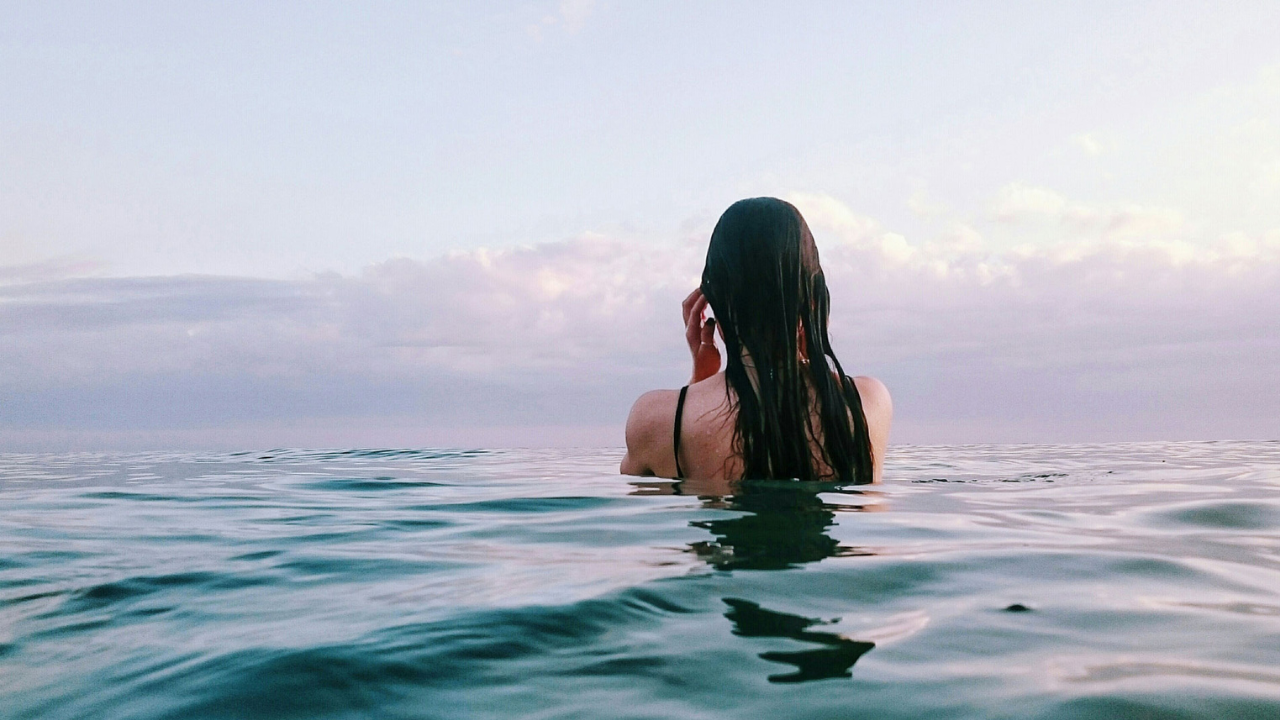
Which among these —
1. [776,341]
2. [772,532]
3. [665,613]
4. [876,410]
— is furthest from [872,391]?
[665,613]

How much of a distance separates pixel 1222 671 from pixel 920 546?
1417mm

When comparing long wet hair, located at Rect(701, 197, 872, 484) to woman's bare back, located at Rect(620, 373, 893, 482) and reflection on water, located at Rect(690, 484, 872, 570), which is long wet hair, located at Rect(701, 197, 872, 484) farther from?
reflection on water, located at Rect(690, 484, 872, 570)

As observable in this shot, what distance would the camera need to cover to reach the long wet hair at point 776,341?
4.16m

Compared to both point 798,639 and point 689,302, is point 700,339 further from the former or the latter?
point 798,639

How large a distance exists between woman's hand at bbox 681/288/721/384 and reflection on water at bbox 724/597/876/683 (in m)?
2.84

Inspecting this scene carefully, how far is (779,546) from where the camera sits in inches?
116

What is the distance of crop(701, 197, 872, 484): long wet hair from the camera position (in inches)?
164

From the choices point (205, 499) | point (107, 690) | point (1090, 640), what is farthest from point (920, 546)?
point (205, 499)

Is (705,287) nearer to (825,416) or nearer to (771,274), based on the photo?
(771,274)

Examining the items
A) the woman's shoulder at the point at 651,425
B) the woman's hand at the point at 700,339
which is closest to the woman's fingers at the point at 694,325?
the woman's hand at the point at 700,339

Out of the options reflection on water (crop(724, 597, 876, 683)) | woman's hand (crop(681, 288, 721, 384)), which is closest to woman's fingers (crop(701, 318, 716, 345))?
woman's hand (crop(681, 288, 721, 384))

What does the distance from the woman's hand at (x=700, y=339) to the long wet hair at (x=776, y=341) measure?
1.81 feet

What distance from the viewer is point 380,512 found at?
4.83m

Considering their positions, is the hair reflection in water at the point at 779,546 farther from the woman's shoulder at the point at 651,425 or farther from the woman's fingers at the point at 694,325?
the woman's fingers at the point at 694,325
